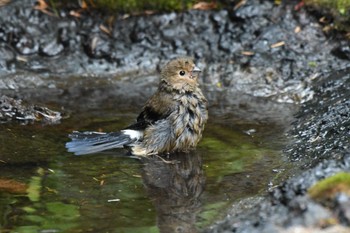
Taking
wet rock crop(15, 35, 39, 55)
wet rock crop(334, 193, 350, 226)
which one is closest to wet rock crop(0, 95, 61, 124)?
wet rock crop(15, 35, 39, 55)

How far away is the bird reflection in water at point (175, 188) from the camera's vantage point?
5223 millimetres

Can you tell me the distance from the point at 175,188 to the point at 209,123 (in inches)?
80.7

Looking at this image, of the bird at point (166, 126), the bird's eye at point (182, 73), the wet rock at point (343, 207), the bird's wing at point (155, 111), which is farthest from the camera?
the bird's eye at point (182, 73)

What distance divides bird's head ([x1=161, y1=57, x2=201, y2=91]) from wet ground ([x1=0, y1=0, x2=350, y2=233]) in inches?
24.7

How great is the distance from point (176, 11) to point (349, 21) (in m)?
Result: 2.41

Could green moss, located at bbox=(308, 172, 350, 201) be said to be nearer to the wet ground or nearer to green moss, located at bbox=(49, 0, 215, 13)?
the wet ground

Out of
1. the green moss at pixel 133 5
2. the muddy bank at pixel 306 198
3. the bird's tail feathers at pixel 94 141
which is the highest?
the green moss at pixel 133 5

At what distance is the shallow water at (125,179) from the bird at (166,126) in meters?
0.15

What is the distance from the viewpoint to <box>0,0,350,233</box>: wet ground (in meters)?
5.26

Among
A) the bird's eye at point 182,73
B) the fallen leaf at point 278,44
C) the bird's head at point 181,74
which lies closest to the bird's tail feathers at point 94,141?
the bird's head at point 181,74

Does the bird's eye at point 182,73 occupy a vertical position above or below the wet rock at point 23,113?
above

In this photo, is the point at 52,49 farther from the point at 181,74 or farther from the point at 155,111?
the point at 155,111

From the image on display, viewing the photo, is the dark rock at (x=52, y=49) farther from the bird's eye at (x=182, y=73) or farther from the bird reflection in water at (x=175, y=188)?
the bird reflection in water at (x=175, y=188)

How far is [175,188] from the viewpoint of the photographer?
6.04 metres
